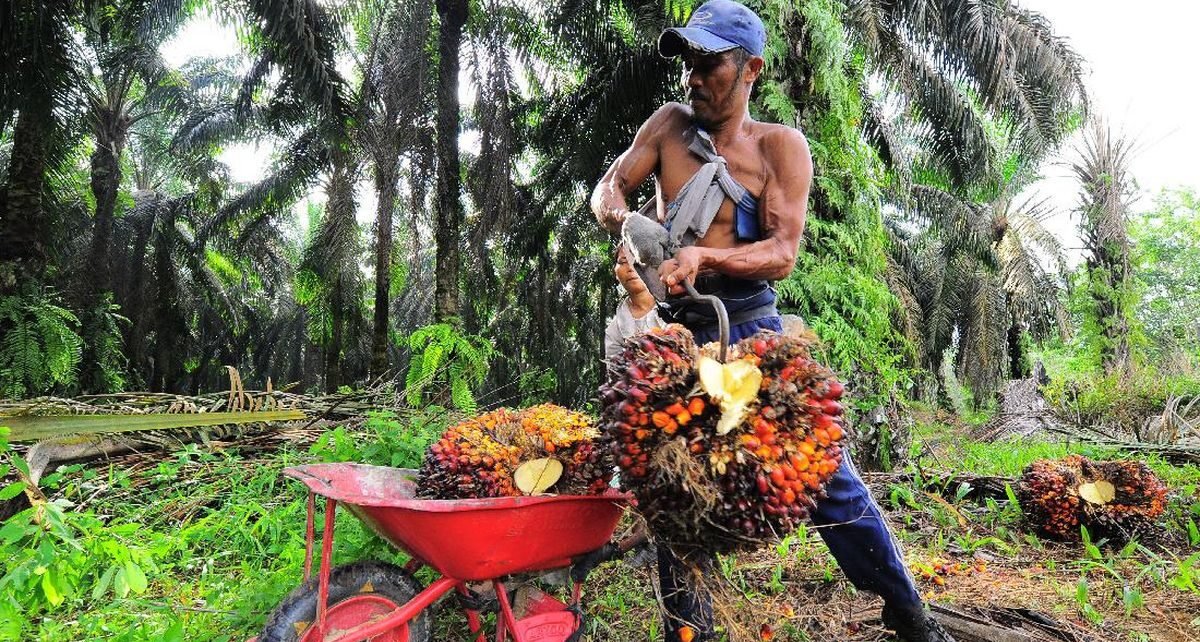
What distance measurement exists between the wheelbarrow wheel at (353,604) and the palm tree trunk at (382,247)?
6.55 meters

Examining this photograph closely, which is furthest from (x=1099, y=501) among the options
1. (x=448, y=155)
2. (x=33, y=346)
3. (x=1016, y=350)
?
(x=1016, y=350)

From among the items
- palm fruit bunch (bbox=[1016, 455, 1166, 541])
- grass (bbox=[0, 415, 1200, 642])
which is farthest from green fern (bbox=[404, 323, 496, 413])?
palm fruit bunch (bbox=[1016, 455, 1166, 541])

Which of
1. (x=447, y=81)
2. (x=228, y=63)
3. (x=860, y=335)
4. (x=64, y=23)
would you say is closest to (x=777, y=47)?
(x=860, y=335)

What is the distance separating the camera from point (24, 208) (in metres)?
7.63

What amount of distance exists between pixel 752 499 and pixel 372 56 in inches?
335

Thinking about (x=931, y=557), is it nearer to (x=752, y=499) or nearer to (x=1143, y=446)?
(x=752, y=499)

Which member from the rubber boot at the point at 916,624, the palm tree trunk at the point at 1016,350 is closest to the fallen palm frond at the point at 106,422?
the rubber boot at the point at 916,624

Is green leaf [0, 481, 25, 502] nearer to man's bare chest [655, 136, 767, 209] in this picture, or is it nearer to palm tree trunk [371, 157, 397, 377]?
man's bare chest [655, 136, 767, 209]

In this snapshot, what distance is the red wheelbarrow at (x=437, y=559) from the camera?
176 cm

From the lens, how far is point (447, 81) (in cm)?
778

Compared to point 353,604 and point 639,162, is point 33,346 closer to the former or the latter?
point 353,604

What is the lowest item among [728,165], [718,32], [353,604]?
[353,604]

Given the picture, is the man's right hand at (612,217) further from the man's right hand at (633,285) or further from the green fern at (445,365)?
the green fern at (445,365)

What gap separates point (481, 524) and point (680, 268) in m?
0.87
